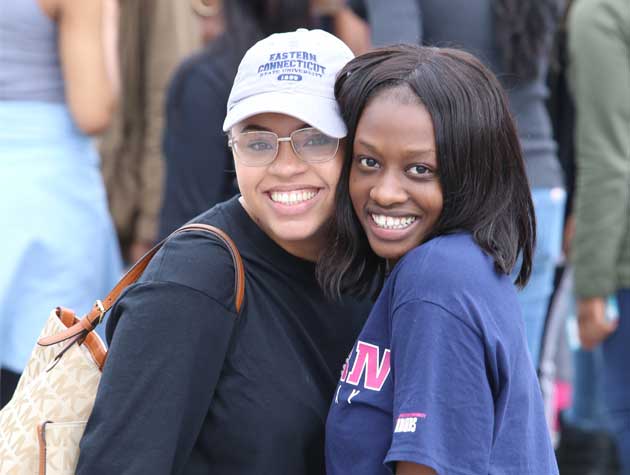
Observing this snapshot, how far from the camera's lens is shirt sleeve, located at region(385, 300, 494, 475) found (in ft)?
6.20

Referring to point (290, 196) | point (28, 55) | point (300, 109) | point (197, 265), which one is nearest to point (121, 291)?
point (197, 265)

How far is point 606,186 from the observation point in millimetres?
3799

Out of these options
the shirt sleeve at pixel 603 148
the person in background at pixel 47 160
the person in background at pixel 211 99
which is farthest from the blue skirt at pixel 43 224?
the shirt sleeve at pixel 603 148

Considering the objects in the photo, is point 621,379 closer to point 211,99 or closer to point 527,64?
point 527,64

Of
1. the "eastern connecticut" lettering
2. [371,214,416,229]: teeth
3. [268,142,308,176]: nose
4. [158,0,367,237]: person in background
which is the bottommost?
[371,214,416,229]: teeth

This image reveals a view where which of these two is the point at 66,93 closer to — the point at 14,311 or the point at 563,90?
the point at 14,311

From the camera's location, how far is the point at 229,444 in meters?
2.13

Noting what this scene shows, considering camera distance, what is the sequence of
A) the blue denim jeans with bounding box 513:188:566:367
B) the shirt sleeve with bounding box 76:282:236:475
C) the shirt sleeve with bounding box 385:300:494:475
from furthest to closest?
1. the blue denim jeans with bounding box 513:188:566:367
2. the shirt sleeve with bounding box 76:282:236:475
3. the shirt sleeve with bounding box 385:300:494:475

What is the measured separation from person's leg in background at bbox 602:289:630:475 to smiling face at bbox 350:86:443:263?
180 cm

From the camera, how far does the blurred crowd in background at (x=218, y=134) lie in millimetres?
3494

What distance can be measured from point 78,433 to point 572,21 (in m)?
2.46

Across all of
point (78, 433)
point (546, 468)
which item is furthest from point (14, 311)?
point (546, 468)

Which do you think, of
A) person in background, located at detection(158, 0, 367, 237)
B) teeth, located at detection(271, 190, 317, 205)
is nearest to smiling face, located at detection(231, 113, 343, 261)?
teeth, located at detection(271, 190, 317, 205)

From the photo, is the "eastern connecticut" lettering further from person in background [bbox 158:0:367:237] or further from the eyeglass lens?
person in background [bbox 158:0:367:237]
